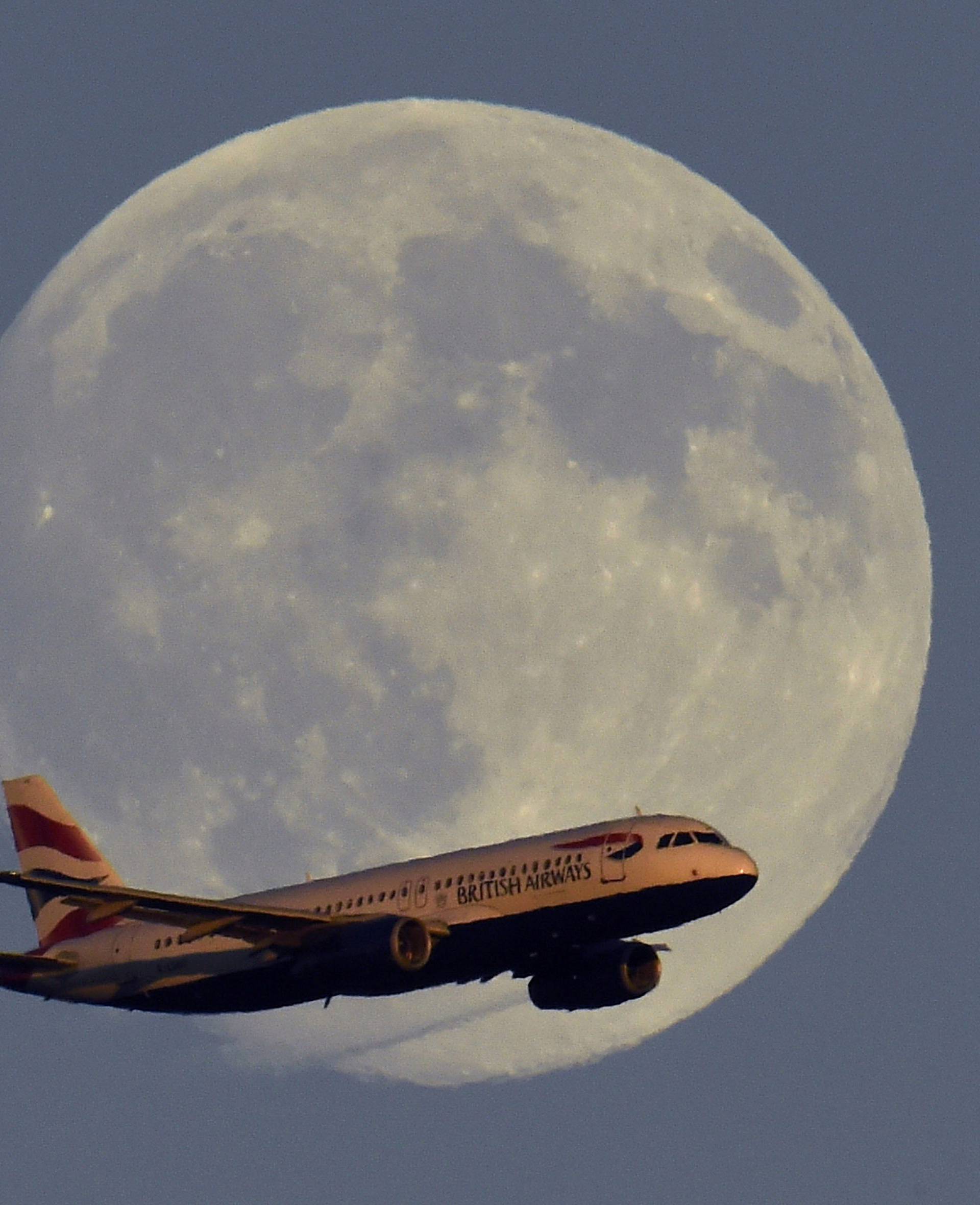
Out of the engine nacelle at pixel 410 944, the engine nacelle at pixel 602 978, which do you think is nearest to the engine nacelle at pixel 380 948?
the engine nacelle at pixel 410 944

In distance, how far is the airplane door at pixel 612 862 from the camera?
366ft

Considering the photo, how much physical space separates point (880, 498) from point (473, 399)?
1814 cm

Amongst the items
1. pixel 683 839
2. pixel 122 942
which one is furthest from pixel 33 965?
pixel 683 839

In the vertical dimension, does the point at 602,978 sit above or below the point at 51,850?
below

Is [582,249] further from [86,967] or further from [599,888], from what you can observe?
[86,967]

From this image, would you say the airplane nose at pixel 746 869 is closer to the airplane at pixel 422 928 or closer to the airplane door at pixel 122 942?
the airplane at pixel 422 928

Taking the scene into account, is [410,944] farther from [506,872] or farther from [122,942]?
[122,942]

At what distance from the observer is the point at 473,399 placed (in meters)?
118

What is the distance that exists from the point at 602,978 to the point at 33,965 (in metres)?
22.2

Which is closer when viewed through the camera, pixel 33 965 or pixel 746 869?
pixel 746 869

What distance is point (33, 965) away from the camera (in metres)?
122

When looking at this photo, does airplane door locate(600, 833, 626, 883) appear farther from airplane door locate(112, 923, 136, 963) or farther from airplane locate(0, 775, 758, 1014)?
airplane door locate(112, 923, 136, 963)

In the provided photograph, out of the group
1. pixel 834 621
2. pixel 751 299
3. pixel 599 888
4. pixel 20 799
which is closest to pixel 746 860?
pixel 599 888

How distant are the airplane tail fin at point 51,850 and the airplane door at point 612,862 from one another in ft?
78.5
